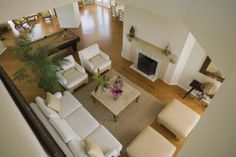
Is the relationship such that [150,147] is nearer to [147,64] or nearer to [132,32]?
[147,64]

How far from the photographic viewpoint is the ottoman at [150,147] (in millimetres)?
3951

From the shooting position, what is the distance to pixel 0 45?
7.21 meters

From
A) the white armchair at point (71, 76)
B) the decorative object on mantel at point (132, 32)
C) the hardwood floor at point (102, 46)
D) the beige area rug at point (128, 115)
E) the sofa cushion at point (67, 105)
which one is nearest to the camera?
the sofa cushion at point (67, 105)

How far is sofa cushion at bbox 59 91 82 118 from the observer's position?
15.4 ft

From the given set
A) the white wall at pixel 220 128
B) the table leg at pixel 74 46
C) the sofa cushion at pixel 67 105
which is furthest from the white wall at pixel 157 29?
the white wall at pixel 220 128

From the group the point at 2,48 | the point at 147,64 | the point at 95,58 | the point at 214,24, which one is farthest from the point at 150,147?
the point at 2,48

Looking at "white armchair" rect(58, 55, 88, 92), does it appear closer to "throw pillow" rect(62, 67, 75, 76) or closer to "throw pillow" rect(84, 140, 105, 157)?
"throw pillow" rect(62, 67, 75, 76)

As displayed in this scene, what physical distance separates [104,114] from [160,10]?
3.41 metres

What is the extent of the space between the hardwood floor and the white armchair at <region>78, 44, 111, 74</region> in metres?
0.62

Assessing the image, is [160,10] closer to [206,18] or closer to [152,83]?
[206,18]

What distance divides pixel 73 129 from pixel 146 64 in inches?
137

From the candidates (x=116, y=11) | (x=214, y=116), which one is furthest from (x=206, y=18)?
(x=116, y=11)

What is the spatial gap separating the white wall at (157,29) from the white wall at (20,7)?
9.42ft

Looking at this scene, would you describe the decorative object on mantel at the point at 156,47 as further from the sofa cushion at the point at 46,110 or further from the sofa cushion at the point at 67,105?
the sofa cushion at the point at 46,110
